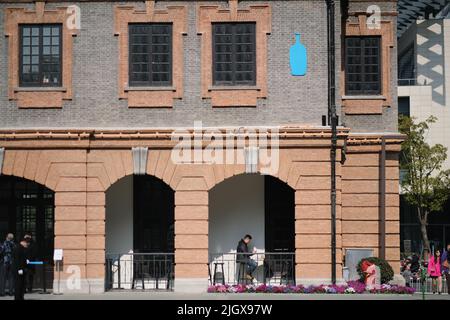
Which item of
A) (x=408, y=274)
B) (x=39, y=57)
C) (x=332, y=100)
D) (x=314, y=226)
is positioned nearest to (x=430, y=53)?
(x=408, y=274)

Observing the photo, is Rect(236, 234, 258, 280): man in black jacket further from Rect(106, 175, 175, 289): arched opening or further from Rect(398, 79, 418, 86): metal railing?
Rect(398, 79, 418, 86): metal railing

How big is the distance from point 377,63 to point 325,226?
254 inches

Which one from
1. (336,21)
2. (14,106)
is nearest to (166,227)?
(14,106)

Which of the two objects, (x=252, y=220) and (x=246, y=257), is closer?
(x=246, y=257)

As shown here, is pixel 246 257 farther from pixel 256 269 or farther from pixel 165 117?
pixel 165 117

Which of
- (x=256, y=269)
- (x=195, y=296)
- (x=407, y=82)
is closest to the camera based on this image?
(x=195, y=296)

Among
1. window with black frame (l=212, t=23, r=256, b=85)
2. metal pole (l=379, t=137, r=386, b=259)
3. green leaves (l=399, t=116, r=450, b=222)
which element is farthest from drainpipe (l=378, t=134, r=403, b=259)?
green leaves (l=399, t=116, r=450, b=222)

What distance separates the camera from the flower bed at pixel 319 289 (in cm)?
2842

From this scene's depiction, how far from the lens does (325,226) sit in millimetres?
29297

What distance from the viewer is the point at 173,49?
30078mm

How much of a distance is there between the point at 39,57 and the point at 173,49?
383 cm

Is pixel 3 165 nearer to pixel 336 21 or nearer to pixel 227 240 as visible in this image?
pixel 227 240

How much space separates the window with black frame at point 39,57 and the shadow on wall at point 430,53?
3284cm

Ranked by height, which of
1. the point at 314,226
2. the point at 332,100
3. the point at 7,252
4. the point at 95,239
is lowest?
the point at 7,252
